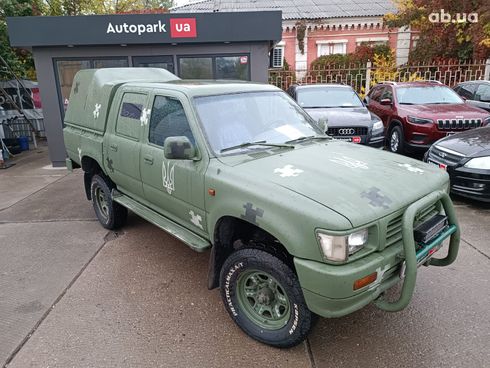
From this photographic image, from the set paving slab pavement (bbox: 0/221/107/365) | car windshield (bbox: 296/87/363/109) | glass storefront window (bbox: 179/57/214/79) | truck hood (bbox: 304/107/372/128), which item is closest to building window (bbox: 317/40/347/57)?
car windshield (bbox: 296/87/363/109)

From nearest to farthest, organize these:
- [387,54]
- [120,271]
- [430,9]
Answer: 1. [120,271]
2. [430,9]
3. [387,54]

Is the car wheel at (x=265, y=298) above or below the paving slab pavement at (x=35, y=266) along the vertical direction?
above

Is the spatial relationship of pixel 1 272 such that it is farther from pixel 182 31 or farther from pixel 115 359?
pixel 182 31

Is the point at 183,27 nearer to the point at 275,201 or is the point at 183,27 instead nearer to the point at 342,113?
the point at 342,113

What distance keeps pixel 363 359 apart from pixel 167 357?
4.78 ft

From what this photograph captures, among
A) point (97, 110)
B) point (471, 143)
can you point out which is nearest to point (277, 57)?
point (471, 143)

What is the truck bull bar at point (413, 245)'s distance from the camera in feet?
8.14

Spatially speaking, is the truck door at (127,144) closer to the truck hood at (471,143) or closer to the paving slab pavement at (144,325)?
the paving slab pavement at (144,325)

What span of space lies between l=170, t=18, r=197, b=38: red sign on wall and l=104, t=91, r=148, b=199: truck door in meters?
4.85

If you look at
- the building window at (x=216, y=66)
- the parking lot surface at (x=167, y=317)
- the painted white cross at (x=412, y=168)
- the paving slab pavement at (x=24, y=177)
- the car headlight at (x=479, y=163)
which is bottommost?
the parking lot surface at (x=167, y=317)

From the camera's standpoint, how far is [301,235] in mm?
2453

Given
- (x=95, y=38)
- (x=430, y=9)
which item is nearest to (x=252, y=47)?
(x=95, y=38)

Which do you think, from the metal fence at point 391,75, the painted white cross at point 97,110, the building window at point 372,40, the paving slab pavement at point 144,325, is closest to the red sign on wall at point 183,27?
the painted white cross at point 97,110

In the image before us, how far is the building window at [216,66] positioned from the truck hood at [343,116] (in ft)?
6.84
